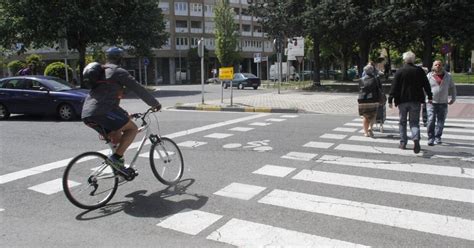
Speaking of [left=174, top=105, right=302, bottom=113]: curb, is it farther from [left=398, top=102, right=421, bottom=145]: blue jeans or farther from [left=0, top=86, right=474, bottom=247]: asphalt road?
[left=398, top=102, right=421, bottom=145]: blue jeans

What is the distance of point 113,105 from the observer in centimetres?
556

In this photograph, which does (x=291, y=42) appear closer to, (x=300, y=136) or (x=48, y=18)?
(x=48, y=18)

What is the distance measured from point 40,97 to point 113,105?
10.4 metres

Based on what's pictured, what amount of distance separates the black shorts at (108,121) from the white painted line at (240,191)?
5.02 feet

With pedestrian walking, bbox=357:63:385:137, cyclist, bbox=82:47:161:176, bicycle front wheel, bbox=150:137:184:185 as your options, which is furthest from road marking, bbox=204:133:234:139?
cyclist, bbox=82:47:161:176

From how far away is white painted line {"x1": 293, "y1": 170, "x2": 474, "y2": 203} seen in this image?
5762mm

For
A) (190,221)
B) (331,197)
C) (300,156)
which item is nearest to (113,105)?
(190,221)

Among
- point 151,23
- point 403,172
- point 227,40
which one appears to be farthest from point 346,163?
point 227,40

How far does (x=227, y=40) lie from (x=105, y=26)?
34655mm

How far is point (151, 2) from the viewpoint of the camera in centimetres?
3391

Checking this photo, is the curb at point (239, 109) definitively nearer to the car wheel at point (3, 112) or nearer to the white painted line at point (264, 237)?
the car wheel at point (3, 112)

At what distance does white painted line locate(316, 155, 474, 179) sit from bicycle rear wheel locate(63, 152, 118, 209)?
3795mm

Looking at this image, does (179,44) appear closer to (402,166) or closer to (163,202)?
(402,166)

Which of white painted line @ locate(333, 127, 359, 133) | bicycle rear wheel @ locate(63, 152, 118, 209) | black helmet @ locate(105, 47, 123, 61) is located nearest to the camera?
bicycle rear wheel @ locate(63, 152, 118, 209)
